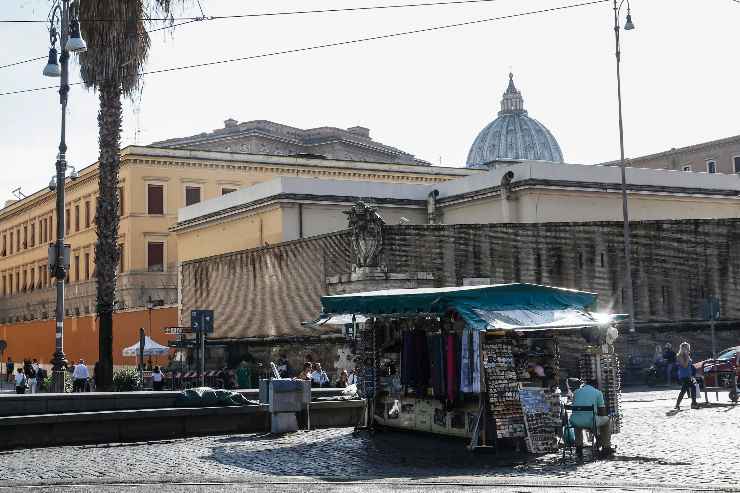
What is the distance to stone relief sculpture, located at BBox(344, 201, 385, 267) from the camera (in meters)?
31.7

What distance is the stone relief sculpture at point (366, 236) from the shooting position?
104ft

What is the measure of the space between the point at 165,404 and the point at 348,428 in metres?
3.54

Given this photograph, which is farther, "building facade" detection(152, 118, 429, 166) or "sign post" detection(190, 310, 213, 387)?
"building facade" detection(152, 118, 429, 166)

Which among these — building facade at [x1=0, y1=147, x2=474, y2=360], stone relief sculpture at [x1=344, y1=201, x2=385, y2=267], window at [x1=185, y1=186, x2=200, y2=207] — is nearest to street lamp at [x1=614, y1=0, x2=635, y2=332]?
stone relief sculpture at [x1=344, y1=201, x2=385, y2=267]

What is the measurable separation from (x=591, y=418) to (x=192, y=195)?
5182 cm

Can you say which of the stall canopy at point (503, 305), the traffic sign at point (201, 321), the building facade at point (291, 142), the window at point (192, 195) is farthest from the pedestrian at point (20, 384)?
the building facade at point (291, 142)

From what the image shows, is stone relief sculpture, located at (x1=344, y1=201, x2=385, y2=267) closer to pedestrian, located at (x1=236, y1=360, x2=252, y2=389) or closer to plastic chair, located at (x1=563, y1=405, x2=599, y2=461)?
pedestrian, located at (x1=236, y1=360, x2=252, y2=389)

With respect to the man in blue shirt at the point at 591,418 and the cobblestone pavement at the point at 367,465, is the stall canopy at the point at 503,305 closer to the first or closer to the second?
the man in blue shirt at the point at 591,418

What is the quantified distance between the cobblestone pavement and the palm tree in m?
10.9

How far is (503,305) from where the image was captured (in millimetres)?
15086

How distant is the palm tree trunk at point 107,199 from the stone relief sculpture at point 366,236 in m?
7.20

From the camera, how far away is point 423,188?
48250 millimetres

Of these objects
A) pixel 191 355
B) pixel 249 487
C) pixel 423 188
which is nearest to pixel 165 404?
pixel 249 487

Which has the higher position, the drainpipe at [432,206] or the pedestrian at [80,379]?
A: the drainpipe at [432,206]
